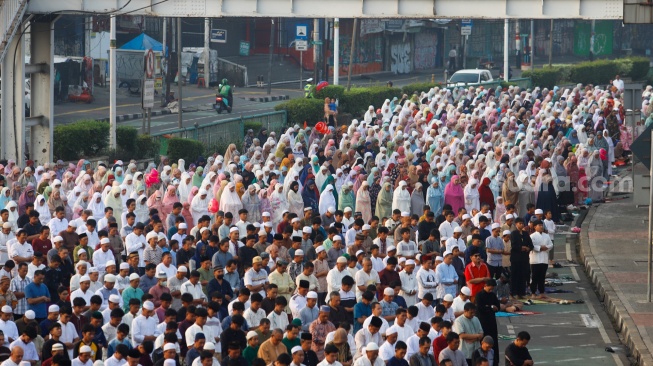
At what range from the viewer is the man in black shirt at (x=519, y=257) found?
67.6 ft

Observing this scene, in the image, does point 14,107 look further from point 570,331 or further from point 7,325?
point 7,325

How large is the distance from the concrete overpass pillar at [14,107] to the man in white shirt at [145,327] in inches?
550

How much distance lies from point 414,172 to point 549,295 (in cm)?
485

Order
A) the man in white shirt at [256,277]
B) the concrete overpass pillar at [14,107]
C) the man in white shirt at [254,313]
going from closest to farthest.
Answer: the man in white shirt at [254,313] < the man in white shirt at [256,277] < the concrete overpass pillar at [14,107]

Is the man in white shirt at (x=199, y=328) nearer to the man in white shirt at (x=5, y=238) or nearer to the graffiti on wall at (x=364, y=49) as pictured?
the man in white shirt at (x=5, y=238)

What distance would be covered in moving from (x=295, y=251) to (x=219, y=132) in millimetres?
16300

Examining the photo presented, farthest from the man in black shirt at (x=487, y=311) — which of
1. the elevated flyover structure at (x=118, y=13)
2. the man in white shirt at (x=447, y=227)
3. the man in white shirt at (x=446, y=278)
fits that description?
the elevated flyover structure at (x=118, y=13)

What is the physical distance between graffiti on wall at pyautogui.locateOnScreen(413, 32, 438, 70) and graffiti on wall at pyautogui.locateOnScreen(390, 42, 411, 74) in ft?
3.73

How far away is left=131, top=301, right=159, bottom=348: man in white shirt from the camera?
1470 centimetres

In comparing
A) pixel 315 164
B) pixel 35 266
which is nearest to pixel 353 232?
pixel 35 266

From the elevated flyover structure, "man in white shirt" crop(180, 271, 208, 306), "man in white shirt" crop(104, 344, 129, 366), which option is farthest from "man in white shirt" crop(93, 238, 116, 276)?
the elevated flyover structure

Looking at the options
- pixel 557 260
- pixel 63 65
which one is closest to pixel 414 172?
pixel 557 260

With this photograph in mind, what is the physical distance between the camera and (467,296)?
16000 mm

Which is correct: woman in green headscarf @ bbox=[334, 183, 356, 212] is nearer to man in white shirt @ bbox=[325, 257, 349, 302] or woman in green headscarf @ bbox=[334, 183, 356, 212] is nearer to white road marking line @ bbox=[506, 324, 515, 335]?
white road marking line @ bbox=[506, 324, 515, 335]
